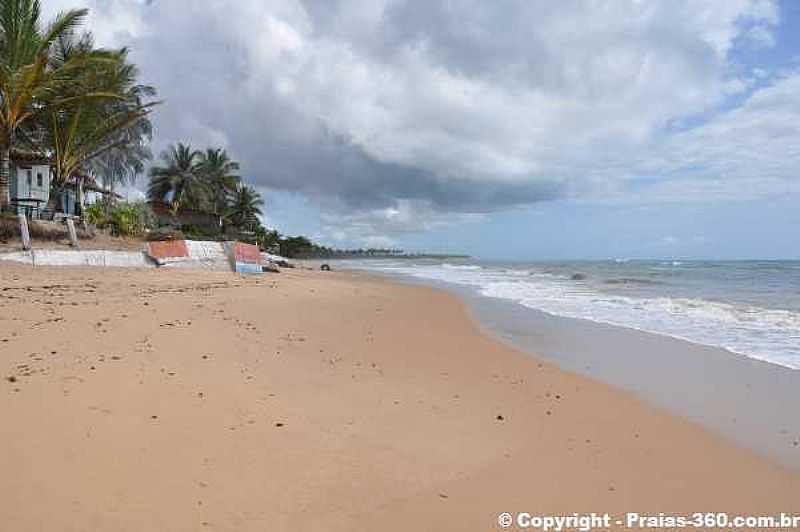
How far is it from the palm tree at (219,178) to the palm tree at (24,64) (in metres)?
30.1

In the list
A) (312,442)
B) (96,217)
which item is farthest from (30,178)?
(312,442)

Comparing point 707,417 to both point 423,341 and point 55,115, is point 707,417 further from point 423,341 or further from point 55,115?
point 55,115

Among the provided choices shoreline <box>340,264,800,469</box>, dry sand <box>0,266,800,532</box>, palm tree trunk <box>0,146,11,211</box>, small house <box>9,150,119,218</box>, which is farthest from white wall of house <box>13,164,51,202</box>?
shoreline <box>340,264,800,469</box>

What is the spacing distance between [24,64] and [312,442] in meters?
21.5

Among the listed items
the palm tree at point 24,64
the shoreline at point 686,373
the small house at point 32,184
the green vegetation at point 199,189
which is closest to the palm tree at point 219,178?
the green vegetation at point 199,189

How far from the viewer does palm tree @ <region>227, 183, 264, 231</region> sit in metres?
54.7

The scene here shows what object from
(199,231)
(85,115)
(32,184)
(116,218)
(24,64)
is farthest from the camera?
(199,231)

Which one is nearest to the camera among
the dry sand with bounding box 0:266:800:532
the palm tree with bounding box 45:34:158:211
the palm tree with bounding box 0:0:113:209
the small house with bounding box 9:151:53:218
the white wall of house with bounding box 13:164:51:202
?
the dry sand with bounding box 0:266:800:532

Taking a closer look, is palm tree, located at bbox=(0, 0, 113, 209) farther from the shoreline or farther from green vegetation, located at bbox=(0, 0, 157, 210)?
the shoreline

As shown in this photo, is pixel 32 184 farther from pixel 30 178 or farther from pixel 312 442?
pixel 312 442

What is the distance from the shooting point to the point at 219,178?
51.2m

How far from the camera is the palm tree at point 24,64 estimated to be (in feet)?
55.9

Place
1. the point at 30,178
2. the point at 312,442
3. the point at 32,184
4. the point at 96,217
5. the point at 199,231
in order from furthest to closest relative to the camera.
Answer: the point at 199,231 < the point at 32,184 < the point at 30,178 < the point at 96,217 < the point at 312,442

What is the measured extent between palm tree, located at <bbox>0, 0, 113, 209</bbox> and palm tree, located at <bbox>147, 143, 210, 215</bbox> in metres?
27.0
